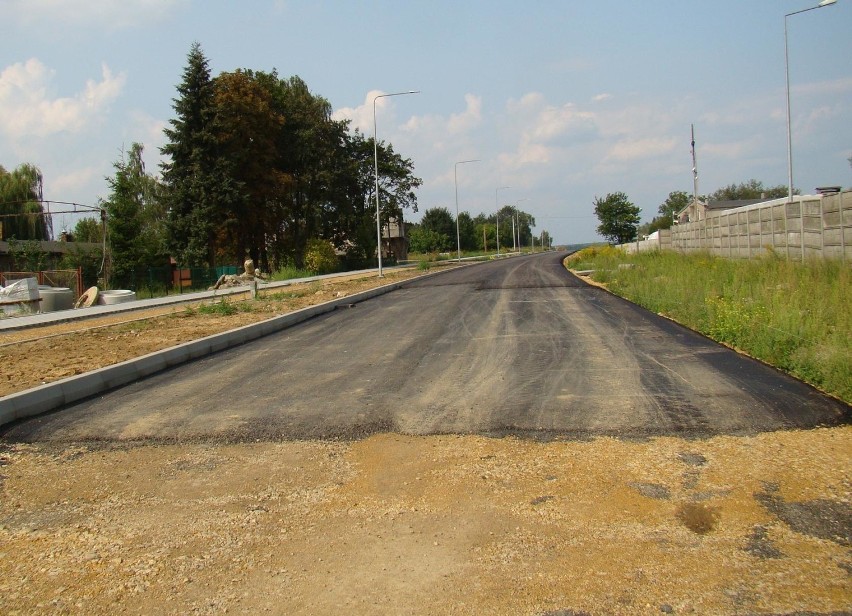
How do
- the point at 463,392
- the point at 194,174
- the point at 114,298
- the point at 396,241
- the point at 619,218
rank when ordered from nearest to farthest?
the point at 463,392 → the point at 114,298 → the point at 194,174 → the point at 619,218 → the point at 396,241

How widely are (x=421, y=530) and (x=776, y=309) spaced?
831 centimetres

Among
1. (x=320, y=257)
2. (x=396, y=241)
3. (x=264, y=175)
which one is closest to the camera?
(x=264, y=175)

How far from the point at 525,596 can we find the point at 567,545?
0.63 meters

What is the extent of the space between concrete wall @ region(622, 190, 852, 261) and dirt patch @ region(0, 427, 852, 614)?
1261cm

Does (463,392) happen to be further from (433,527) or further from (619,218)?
(619,218)

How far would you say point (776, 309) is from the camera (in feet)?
33.9

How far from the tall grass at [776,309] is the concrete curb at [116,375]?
8436 mm

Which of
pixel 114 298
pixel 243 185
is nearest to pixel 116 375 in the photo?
pixel 114 298

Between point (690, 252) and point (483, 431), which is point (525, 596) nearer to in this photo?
point (483, 431)

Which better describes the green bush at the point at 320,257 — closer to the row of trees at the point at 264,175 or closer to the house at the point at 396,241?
the row of trees at the point at 264,175

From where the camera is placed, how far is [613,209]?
3305 inches

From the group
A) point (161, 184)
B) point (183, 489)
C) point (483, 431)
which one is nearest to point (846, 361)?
point (483, 431)

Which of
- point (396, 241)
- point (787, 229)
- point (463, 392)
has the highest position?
point (396, 241)

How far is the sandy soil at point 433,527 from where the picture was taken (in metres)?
3.50
